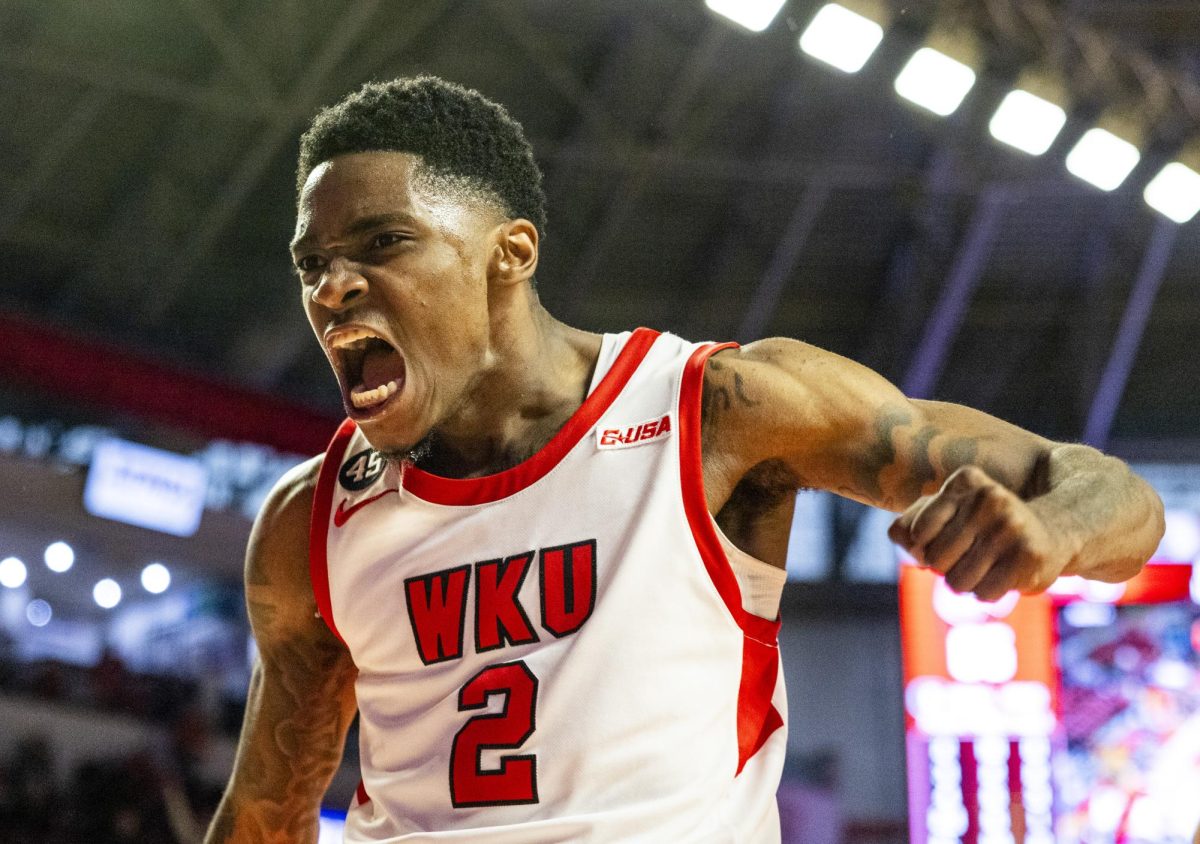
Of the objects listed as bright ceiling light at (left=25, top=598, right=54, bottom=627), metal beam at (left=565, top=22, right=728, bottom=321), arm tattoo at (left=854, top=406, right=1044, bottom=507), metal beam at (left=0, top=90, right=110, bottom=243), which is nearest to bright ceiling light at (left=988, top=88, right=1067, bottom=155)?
Answer: metal beam at (left=565, top=22, right=728, bottom=321)

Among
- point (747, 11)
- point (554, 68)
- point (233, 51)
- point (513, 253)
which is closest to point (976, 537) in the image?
point (513, 253)

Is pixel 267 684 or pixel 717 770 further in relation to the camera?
pixel 267 684

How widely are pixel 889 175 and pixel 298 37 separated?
4.23m

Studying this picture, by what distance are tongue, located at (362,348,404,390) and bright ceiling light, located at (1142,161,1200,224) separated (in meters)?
5.81

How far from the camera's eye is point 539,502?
192cm

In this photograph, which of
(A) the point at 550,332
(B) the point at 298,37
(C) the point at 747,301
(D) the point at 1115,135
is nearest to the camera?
(A) the point at 550,332

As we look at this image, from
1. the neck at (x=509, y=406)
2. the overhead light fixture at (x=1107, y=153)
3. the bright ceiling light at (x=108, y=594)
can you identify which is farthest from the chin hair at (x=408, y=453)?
the bright ceiling light at (x=108, y=594)

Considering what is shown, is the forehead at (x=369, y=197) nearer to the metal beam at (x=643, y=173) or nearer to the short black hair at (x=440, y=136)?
the short black hair at (x=440, y=136)

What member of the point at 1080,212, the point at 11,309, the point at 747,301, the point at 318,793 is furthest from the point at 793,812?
the point at 318,793

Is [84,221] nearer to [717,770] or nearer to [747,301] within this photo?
[747,301]

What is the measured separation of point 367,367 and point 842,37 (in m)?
4.43

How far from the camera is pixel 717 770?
1.81 metres

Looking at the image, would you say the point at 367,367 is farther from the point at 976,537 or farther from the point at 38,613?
the point at 38,613

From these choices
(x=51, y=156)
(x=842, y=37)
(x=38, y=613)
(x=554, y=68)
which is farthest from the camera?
(x=38, y=613)
